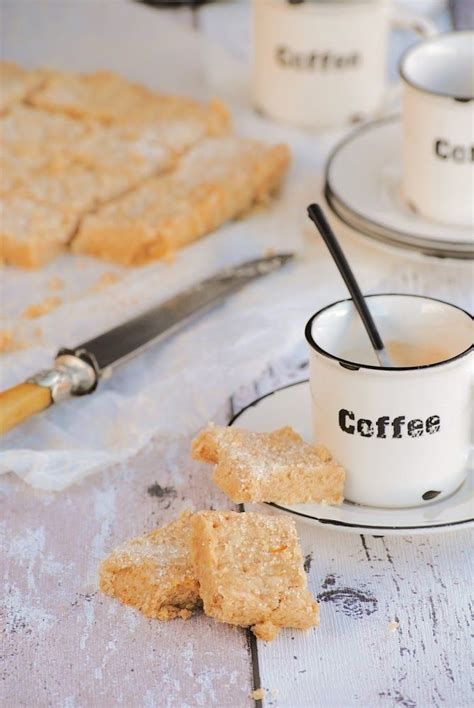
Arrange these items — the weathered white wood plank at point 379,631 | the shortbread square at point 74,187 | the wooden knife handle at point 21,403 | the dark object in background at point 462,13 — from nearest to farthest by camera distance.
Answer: the weathered white wood plank at point 379,631 → the wooden knife handle at point 21,403 → the shortbread square at point 74,187 → the dark object in background at point 462,13

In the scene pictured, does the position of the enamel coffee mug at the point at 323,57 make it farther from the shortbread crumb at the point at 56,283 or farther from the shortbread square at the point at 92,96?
the shortbread crumb at the point at 56,283

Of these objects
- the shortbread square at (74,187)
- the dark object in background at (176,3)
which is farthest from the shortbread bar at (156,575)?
the dark object in background at (176,3)

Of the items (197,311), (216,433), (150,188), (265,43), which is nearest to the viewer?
(216,433)

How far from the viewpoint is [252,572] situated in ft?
3.19

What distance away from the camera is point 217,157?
1812mm

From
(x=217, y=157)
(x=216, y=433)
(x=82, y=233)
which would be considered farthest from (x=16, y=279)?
(x=216, y=433)

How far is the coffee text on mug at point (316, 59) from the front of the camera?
1.89 meters

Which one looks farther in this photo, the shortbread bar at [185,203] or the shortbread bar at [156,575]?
the shortbread bar at [185,203]

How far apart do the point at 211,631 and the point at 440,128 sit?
0.79m

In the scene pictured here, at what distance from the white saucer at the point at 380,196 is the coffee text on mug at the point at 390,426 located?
53cm

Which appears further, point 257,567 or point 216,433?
point 216,433

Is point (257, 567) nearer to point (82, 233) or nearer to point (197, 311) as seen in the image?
point (197, 311)

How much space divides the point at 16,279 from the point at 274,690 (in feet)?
2.83

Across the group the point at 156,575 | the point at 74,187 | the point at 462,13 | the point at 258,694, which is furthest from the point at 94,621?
the point at 462,13
